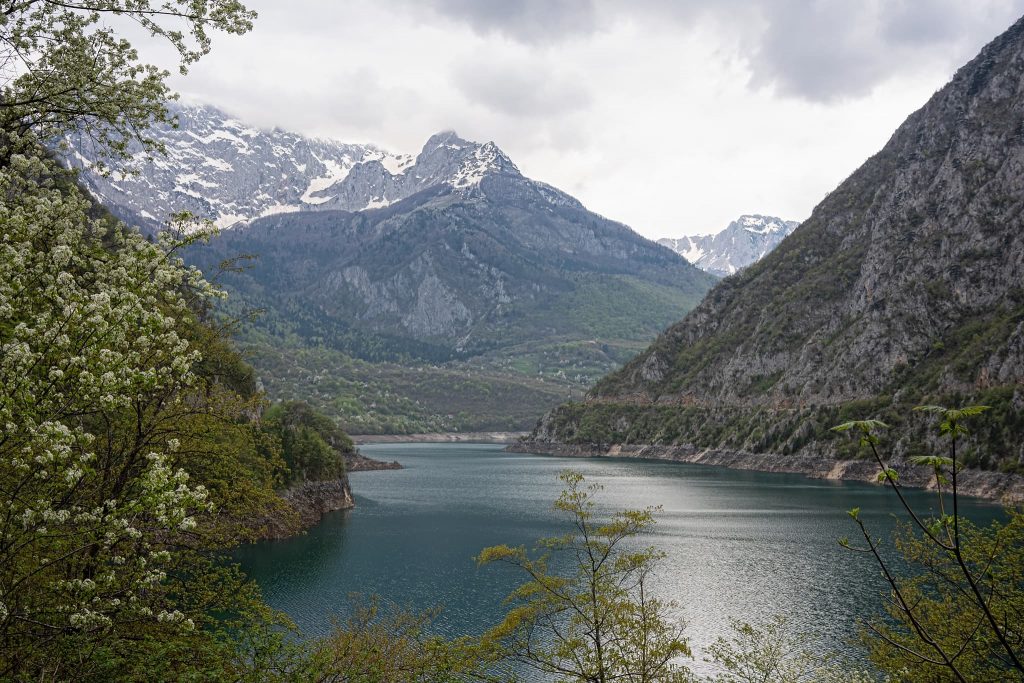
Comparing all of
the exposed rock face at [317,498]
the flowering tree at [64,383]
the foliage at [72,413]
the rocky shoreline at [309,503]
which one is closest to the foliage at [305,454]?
the exposed rock face at [317,498]

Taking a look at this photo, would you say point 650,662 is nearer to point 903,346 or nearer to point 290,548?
point 290,548

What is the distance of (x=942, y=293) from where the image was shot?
629 feet

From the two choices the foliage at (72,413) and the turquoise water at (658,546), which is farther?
the turquoise water at (658,546)

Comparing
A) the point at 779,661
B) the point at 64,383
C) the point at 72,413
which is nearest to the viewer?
the point at 64,383

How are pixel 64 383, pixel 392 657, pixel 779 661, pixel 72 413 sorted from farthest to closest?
pixel 779 661 < pixel 392 657 < pixel 72 413 < pixel 64 383

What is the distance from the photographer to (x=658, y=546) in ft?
303

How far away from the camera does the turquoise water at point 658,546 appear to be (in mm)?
62875

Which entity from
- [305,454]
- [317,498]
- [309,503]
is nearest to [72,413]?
[309,503]

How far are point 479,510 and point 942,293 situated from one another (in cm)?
13470

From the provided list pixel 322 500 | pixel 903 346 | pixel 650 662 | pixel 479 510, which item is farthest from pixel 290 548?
pixel 903 346

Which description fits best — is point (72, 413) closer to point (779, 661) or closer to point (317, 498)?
point (779, 661)

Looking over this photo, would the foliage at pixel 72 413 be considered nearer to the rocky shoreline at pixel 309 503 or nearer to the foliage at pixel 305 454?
the rocky shoreline at pixel 309 503

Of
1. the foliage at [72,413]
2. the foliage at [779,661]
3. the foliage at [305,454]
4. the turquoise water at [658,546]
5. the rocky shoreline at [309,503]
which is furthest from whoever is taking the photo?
the foliage at [305,454]

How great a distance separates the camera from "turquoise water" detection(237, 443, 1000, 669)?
62.9 meters
